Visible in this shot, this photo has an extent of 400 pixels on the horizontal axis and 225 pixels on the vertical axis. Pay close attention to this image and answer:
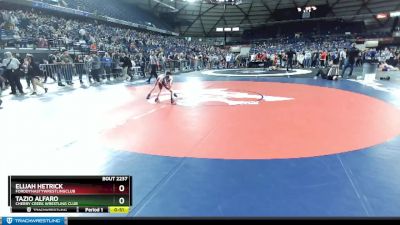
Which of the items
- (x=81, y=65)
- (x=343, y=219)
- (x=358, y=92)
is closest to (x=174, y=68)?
(x=81, y=65)

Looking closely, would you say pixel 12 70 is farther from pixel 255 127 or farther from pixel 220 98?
pixel 255 127

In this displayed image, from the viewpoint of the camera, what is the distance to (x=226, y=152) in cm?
443

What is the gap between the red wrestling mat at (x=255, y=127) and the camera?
4.57 m

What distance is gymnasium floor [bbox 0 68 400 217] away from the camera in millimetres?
2988

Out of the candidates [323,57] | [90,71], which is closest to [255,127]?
[90,71]

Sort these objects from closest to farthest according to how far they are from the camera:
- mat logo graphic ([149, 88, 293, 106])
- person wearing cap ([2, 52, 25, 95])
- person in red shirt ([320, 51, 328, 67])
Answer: mat logo graphic ([149, 88, 293, 106]), person wearing cap ([2, 52, 25, 95]), person in red shirt ([320, 51, 328, 67])

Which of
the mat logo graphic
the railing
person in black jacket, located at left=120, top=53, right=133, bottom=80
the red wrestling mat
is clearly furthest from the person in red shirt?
person in black jacket, located at left=120, top=53, right=133, bottom=80

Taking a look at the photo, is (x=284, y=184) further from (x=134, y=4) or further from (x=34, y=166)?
(x=134, y=4)
